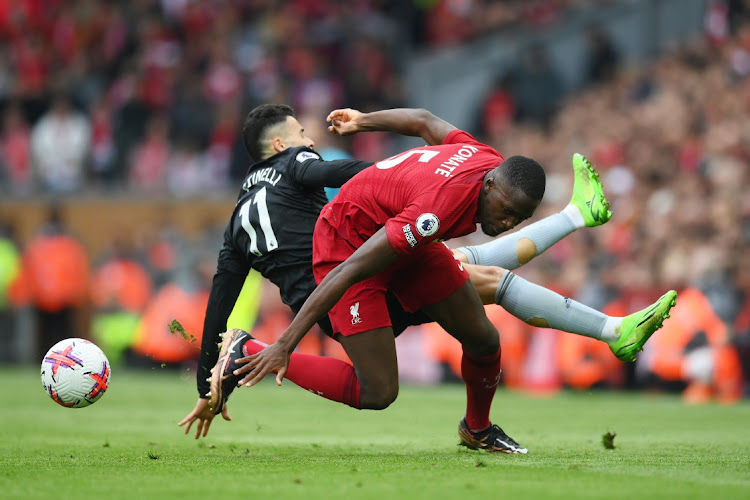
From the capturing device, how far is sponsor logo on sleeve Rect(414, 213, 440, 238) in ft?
18.7

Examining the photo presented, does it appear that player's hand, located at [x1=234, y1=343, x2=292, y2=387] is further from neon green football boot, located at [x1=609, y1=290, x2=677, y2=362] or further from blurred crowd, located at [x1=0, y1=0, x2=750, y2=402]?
blurred crowd, located at [x1=0, y1=0, x2=750, y2=402]

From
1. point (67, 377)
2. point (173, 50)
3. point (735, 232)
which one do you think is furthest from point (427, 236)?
point (173, 50)

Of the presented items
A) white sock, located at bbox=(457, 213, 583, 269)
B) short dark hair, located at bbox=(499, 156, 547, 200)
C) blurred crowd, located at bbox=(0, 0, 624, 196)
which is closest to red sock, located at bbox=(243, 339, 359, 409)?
white sock, located at bbox=(457, 213, 583, 269)

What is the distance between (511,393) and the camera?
42.9ft

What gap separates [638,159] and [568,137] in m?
1.39

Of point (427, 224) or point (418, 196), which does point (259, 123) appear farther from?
point (427, 224)

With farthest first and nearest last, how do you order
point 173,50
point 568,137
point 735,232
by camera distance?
1. point 173,50
2. point 568,137
3. point 735,232

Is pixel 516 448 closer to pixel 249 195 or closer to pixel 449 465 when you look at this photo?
pixel 449 465

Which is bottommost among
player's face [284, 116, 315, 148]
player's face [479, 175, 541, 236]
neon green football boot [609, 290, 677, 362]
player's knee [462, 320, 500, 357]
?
player's knee [462, 320, 500, 357]

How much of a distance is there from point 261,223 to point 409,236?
1434 mm

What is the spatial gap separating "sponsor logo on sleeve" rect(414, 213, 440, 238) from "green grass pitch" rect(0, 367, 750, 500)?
3.85ft

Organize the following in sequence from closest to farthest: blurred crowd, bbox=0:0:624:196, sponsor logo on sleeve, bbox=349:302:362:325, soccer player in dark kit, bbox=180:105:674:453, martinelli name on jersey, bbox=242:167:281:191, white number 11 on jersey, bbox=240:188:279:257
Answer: soccer player in dark kit, bbox=180:105:674:453
sponsor logo on sleeve, bbox=349:302:362:325
white number 11 on jersey, bbox=240:188:279:257
martinelli name on jersey, bbox=242:167:281:191
blurred crowd, bbox=0:0:624:196

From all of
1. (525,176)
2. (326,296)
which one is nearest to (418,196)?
(525,176)

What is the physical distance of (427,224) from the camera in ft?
18.7
